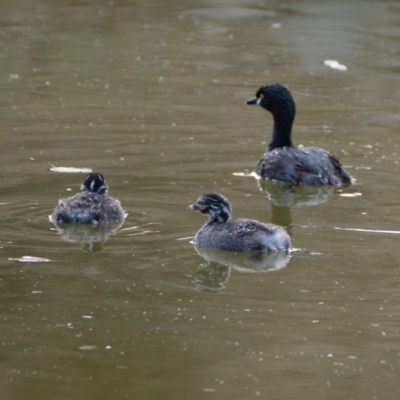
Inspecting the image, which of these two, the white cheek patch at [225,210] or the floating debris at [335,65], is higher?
the white cheek patch at [225,210]

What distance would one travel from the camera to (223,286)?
327 inches

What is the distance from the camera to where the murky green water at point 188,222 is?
21.7ft

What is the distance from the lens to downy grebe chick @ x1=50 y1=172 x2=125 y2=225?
9953 mm

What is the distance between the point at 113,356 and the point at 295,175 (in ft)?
20.4

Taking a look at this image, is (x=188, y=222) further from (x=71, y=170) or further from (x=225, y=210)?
(x=71, y=170)

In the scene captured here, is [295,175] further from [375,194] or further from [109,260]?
[109,260]

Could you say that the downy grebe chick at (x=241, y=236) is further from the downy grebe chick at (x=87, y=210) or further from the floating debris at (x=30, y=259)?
the floating debris at (x=30, y=259)

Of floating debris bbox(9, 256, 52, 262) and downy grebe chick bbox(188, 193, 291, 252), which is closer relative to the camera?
floating debris bbox(9, 256, 52, 262)

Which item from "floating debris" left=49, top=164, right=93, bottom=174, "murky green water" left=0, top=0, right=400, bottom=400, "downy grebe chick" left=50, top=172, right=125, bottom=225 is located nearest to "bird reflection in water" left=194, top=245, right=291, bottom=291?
"murky green water" left=0, top=0, right=400, bottom=400

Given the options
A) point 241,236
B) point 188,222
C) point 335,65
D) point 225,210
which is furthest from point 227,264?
point 335,65

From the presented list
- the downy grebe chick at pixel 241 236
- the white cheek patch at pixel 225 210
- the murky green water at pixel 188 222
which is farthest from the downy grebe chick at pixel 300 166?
the downy grebe chick at pixel 241 236

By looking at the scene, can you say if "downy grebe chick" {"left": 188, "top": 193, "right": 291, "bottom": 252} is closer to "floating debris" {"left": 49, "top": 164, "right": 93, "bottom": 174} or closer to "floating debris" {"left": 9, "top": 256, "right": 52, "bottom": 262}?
"floating debris" {"left": 9, "top": 256, "right": 52, "bottom": 262}

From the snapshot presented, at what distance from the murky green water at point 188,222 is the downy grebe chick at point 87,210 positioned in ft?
0.62

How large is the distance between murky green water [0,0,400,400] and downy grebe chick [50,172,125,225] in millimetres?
190
